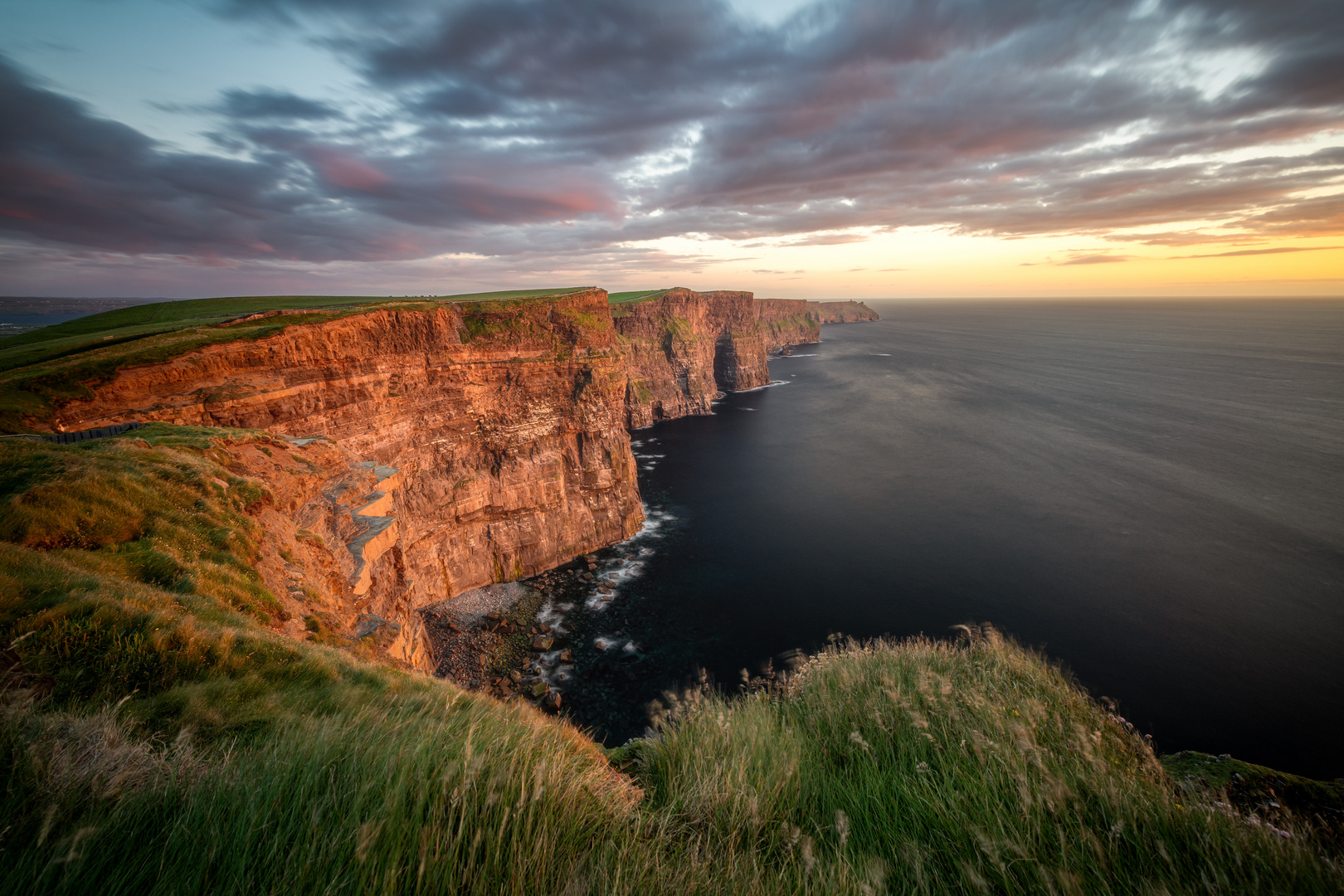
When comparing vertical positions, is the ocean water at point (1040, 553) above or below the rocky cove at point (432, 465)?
below

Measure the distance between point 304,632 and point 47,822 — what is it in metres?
9.65

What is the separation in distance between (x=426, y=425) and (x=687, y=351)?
65695mm

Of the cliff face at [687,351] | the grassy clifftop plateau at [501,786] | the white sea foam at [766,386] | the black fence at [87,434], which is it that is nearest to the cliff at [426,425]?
the black fence at [87,434]

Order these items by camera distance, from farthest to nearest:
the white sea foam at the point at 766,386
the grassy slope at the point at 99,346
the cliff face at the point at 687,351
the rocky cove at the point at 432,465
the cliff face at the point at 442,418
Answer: the white sea foam at the point at 766,386
the cliff face at the point at 687,351
the cliff face at the point at 442,418
the grassy slope at the point at 99,346
the rocky cove at the point at 432,465

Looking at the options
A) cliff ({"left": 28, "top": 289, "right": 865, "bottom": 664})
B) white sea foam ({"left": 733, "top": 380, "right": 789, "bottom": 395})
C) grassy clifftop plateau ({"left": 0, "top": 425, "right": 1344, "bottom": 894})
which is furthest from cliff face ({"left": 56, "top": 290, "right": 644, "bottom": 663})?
white sea foam ({"left": 733, "top": 380, "right": 789, "bottom": 395})

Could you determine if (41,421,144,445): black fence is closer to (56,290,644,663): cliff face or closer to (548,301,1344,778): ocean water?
(56,290,644,663): cliff face

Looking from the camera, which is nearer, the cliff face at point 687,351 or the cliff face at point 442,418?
the cliff face at point 442,418

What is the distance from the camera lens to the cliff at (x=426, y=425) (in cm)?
1786

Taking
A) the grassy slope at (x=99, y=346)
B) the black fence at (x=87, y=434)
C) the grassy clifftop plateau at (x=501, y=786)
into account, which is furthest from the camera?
the grassy slope at (x=99, y=346)

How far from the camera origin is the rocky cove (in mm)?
14875

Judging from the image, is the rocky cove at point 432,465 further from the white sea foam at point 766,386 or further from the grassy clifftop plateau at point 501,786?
the white sea foam at point 766,386

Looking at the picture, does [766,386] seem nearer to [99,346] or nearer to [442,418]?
[442,418]

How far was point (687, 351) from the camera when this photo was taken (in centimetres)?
9325

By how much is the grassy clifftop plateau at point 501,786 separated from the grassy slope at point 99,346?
15.9 m
